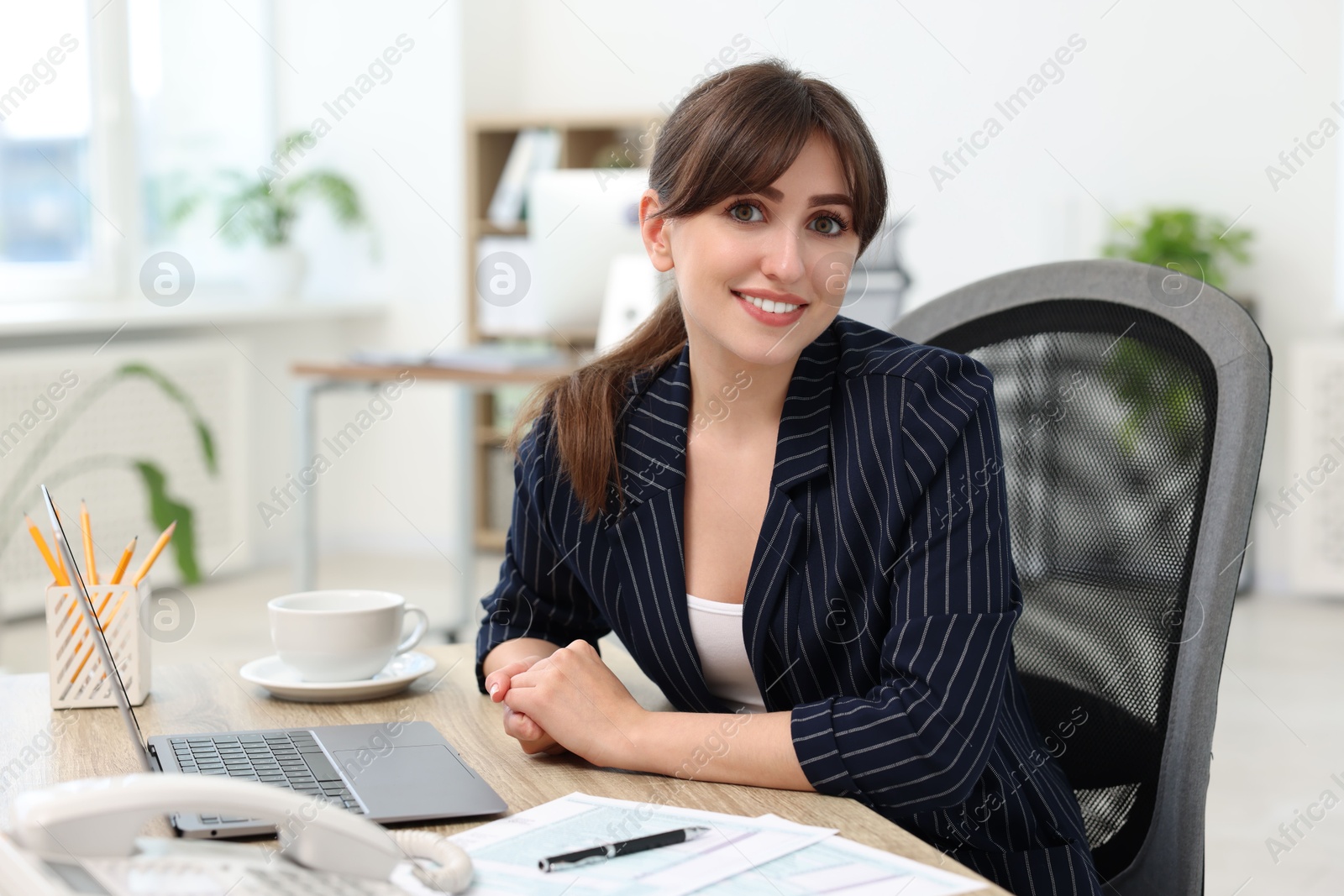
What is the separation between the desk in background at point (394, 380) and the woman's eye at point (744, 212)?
2.03m

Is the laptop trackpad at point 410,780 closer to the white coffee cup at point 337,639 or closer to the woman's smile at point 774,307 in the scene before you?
the white coffee cup at point 337,639

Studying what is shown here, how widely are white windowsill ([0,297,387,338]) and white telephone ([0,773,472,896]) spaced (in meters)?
3.80

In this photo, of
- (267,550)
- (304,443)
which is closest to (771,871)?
(304,443)

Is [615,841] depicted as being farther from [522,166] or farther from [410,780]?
[522,166]

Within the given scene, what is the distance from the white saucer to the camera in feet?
3.73

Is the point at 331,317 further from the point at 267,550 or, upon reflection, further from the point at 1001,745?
the point at 1001,745

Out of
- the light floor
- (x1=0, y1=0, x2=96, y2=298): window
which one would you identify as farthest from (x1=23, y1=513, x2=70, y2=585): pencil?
(x1=0, y1=0, x2=96, y2=298): window

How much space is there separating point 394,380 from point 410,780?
2678 mm

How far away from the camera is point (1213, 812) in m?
2.70

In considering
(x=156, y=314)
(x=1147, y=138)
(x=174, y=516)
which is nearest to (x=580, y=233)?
(x=174, y=516)

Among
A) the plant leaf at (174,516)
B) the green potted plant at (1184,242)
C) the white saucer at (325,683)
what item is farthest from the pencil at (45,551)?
the green potted plant at (1184,242)

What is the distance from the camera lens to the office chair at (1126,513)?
3.55ft

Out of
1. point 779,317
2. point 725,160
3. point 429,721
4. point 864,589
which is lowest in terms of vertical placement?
point 429,721

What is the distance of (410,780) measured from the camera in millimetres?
914
